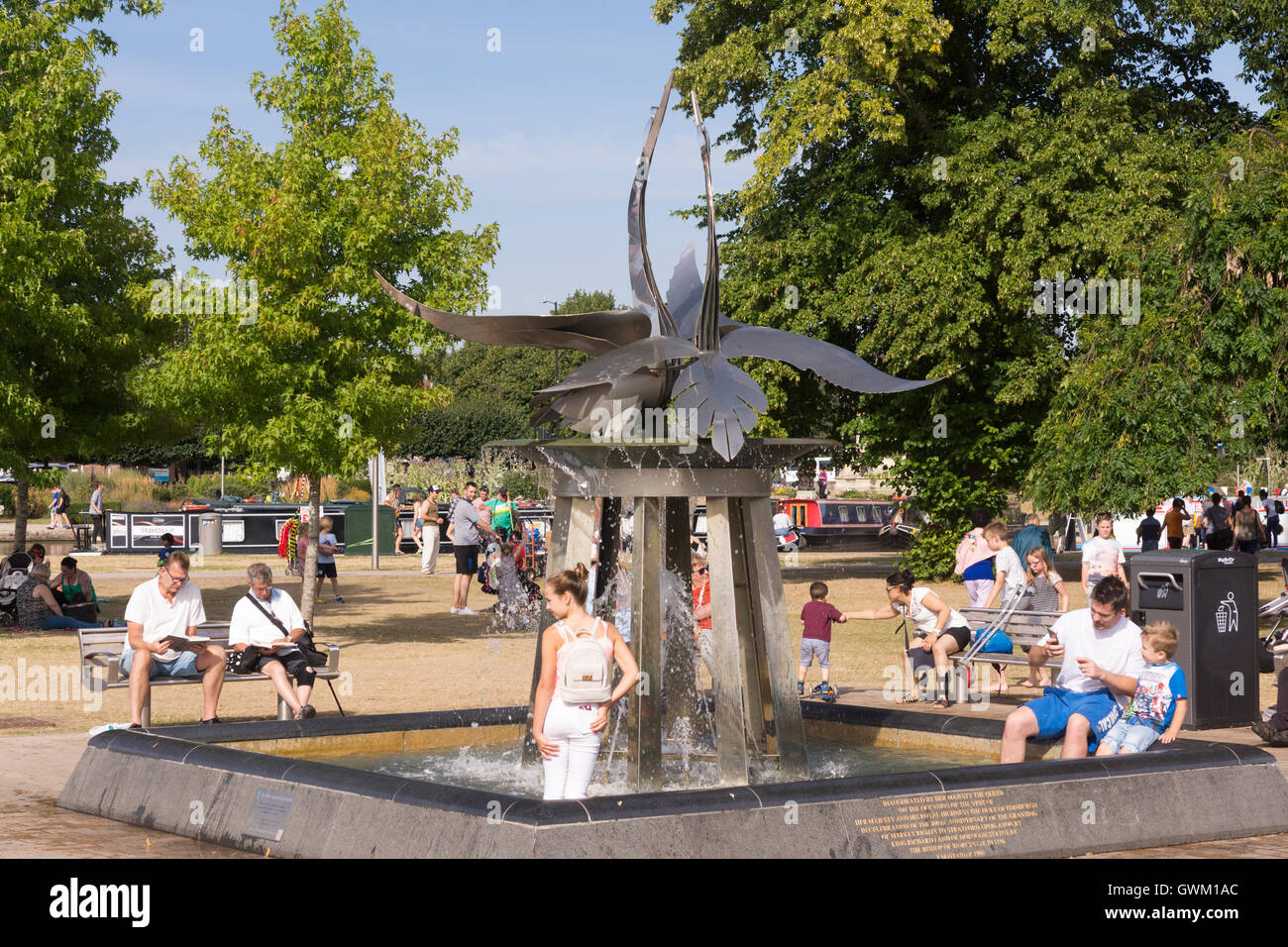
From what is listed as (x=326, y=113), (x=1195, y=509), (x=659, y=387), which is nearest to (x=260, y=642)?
(x=659, y=387)

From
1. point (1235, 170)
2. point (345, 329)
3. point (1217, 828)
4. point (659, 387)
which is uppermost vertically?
point (1235, 170)

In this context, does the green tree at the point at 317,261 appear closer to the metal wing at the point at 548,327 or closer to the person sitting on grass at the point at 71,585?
the person sitting on grass at the point at 71,585

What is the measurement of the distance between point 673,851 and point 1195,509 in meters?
36.1

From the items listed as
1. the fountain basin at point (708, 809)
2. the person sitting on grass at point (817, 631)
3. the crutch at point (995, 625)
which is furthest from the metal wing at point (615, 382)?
the crutch at point (995, 625)

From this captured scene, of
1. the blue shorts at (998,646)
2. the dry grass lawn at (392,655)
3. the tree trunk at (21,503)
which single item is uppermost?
the tree trunk at (21,503)

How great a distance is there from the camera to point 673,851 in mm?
6230

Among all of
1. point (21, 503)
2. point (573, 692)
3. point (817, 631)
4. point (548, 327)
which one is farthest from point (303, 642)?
point (21, 503)

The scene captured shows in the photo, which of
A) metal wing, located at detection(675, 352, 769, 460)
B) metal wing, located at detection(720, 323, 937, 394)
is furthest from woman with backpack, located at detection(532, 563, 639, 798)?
metal wing, located at detection(720, 323, 937, 394)

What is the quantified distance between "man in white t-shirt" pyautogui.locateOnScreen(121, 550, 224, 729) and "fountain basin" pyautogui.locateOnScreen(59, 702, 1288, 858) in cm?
205

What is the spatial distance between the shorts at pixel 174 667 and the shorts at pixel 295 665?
1.44 feet

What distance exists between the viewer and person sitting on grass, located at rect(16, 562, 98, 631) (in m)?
17.3

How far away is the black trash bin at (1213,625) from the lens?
10.8 meters
